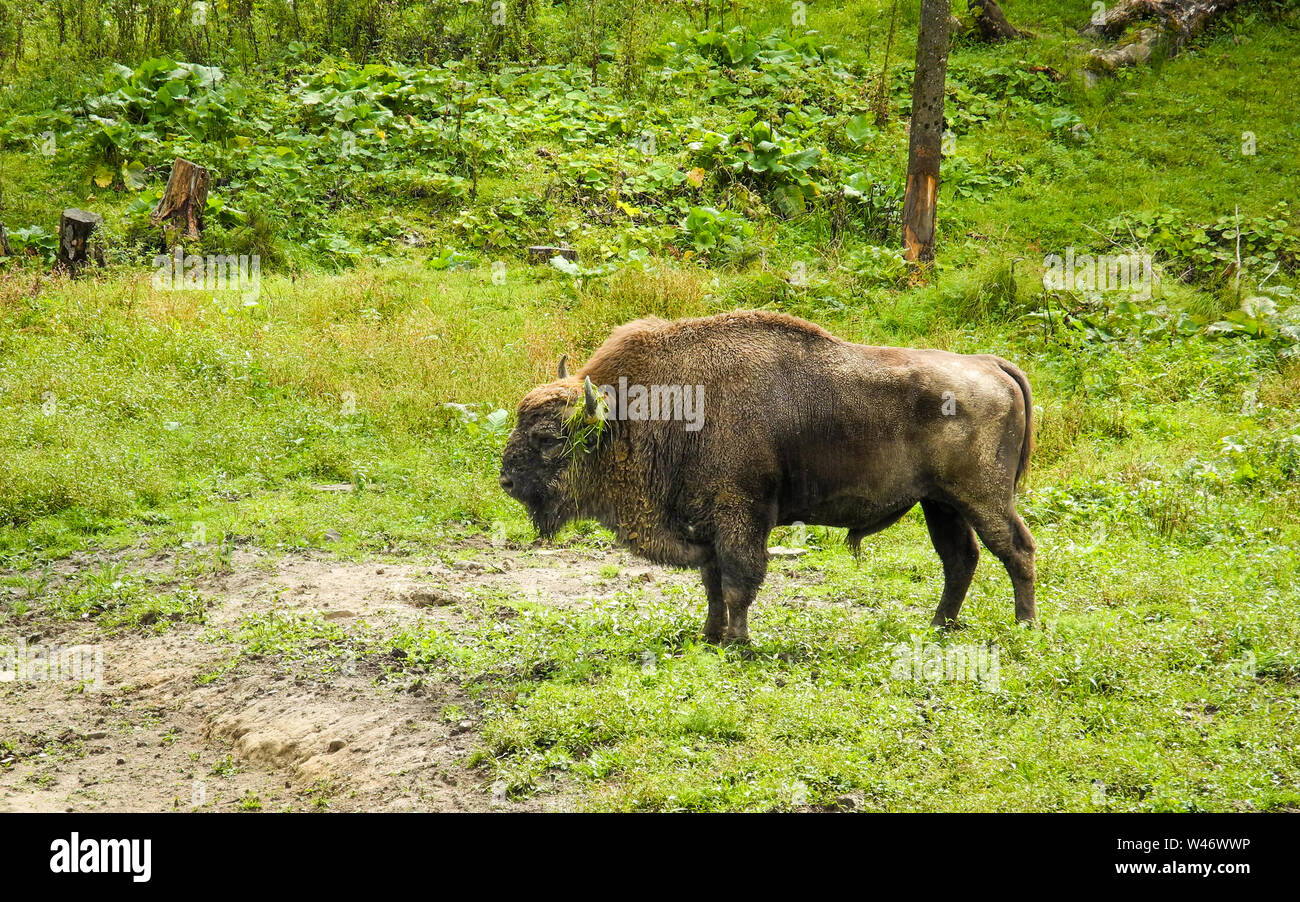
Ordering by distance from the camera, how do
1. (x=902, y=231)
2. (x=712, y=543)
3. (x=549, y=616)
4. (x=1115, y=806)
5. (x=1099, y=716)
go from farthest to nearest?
1. (x=902, y=231)
2. (x=549, y=616)
3. (x=712, y=543)
4. (x=1099, y=716)
5. (x=1115, y=806)

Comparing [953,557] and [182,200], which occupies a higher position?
[182,200]

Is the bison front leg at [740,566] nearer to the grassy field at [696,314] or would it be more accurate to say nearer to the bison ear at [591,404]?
the grassy field at [696,314]

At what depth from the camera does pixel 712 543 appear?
26.8 ft

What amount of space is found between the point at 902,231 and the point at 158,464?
36.1 feet

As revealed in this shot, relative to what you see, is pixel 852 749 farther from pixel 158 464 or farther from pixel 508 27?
pixel 508 27

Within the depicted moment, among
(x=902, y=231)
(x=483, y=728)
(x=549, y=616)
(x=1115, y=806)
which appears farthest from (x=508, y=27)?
(x=1115, y=806)

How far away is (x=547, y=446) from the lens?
27.0ft

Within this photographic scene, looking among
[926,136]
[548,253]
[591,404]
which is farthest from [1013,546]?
[548,253]

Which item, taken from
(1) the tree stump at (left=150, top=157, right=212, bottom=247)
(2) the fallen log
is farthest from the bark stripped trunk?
(1) the tree stump at (left=150, top=157, right=212, bottom=247)

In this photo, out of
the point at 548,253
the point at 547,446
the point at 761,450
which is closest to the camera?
the point at 761,450

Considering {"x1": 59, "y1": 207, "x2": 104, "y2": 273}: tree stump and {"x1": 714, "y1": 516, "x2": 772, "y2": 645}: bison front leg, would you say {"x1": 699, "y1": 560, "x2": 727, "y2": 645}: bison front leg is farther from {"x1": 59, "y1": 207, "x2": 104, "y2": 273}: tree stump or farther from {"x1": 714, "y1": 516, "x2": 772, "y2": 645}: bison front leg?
{"x1": 59, "y1": 207, "x2": 104, "y2": 273}: tree stump

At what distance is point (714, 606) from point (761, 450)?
1211 mm

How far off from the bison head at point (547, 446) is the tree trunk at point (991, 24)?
18.7m

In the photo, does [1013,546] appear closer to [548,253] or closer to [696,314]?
[696,314]
